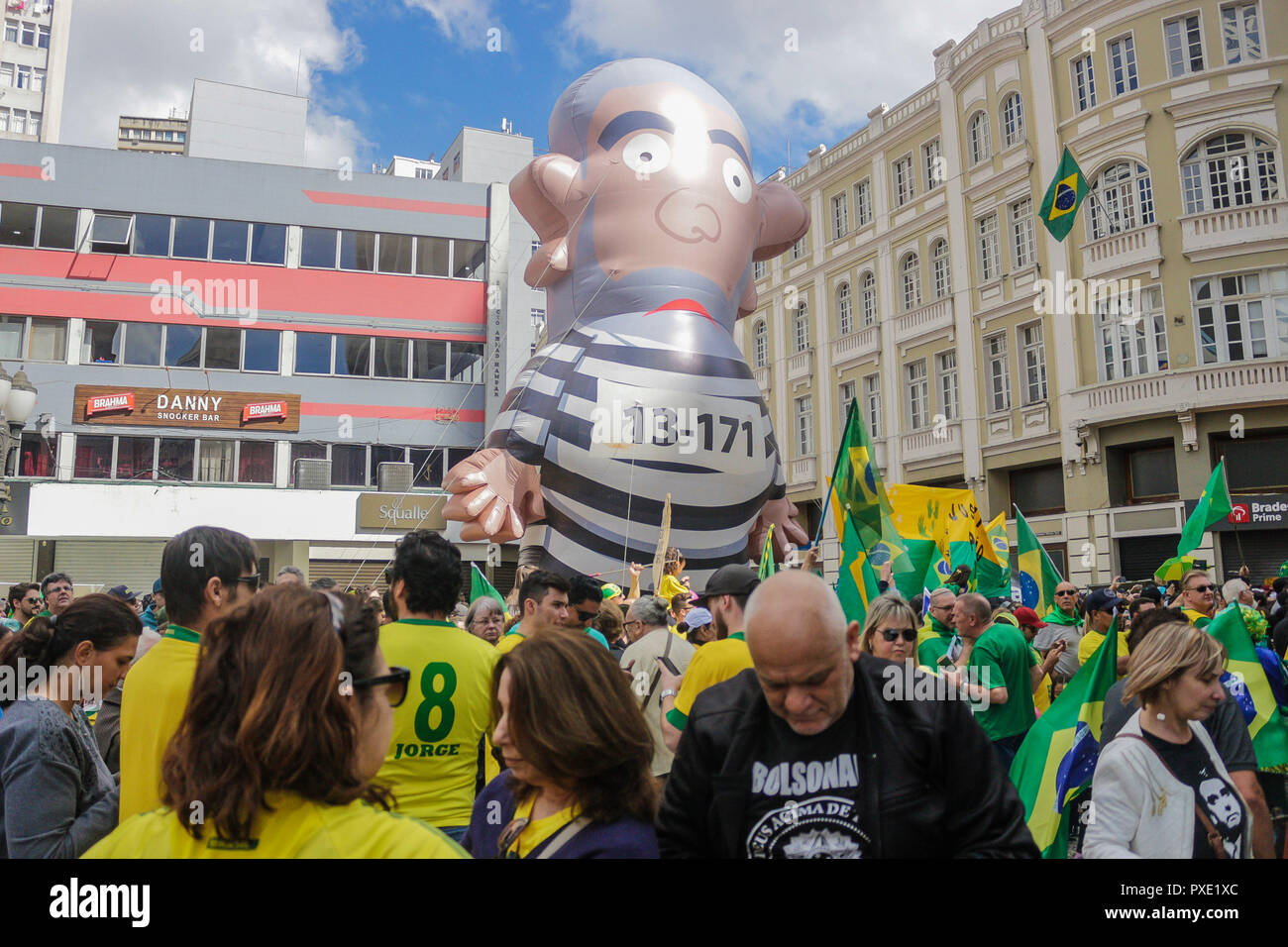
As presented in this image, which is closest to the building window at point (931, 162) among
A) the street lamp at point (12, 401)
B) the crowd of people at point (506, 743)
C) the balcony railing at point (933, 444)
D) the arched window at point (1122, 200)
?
the arched window at point (1122, 200)

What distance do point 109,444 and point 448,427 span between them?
8.27 metres

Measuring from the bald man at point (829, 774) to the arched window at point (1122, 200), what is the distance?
21.5 m

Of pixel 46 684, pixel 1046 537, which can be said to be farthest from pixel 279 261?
pixel 46 684

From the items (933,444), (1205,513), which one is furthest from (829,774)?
(933,444)

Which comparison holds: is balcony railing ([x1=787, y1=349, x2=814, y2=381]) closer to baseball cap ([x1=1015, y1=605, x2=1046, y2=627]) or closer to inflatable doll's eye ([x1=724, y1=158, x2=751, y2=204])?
inflatable doll's eye ([x1=724, y1=158, x2=751, y2=204])

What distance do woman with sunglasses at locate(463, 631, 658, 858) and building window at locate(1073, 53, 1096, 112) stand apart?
2399cm

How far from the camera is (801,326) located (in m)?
30.7

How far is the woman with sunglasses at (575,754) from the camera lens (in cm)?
209

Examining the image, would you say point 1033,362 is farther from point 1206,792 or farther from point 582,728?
point 582,728

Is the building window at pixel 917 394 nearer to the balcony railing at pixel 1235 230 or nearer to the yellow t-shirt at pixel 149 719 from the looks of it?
the balcony railing at pixel 1235 230

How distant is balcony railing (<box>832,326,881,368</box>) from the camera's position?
27609 mm

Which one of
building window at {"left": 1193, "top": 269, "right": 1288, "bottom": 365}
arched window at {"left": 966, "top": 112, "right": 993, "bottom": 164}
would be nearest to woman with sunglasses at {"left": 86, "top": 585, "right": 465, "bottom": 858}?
building window at {"left": 1193, "top": 269, "right": 1288, "bottom": 365}

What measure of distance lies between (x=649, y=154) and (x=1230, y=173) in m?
16.7

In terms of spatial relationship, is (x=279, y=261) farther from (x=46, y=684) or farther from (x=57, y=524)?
(x=46, y=684)
